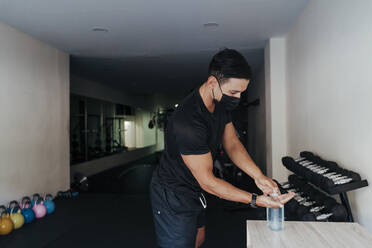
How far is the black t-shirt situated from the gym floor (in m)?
0.78

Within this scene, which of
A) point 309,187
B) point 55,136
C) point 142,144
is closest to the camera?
point 309,187

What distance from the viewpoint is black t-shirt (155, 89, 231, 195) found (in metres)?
1.00

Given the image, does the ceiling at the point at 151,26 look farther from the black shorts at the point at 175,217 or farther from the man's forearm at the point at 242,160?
the black shorts at the point at 175,217

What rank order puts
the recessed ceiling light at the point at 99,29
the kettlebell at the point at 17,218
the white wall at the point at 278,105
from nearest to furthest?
the kettlebell at the point at 17,218 → the recessed ceiling light at the point at 99,29 → the white wall at the point at 278,105

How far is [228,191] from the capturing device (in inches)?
37.1

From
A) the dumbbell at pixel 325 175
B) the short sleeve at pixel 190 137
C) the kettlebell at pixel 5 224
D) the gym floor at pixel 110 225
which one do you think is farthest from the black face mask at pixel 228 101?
the kettlebell at pixel 5 224

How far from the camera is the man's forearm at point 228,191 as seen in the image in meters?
0.91

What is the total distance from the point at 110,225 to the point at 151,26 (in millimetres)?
1899

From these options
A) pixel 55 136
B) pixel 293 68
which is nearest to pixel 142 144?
pixel 55 136

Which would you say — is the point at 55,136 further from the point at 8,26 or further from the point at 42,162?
the point at 8,26

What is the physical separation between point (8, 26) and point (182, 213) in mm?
2639

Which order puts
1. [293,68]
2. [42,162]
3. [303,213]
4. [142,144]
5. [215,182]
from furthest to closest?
1. [142,144]
2. [42,162]
3. [293,68]
4. [303,213]
5. [215,182]

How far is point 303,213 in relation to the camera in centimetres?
133

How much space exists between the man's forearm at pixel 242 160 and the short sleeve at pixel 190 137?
0.26m
